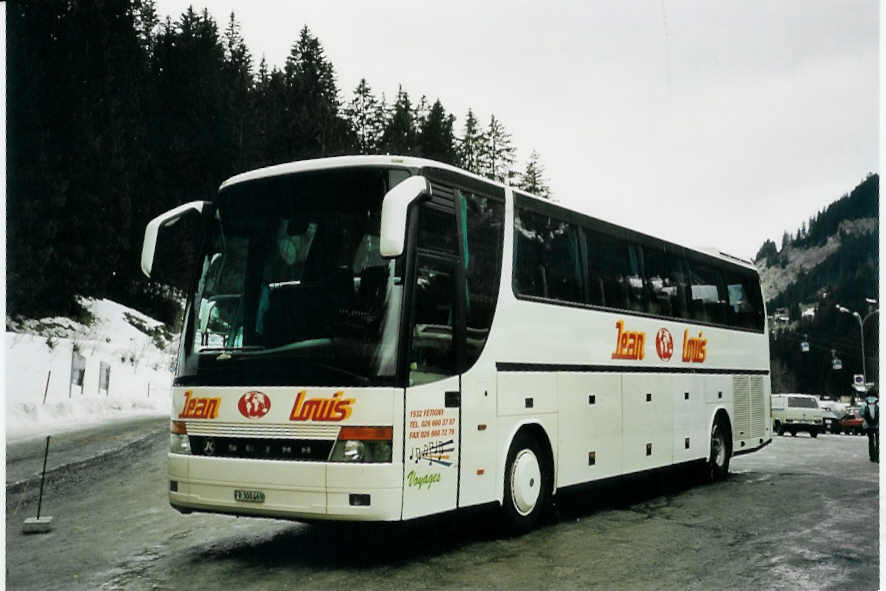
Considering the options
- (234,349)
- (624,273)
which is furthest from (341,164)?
(624,273)

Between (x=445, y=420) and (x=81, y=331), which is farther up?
(x=81, y=331)

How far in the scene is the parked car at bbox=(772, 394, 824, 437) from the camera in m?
35.3

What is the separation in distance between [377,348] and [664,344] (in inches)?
244

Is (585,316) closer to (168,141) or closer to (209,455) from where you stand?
(209,455)

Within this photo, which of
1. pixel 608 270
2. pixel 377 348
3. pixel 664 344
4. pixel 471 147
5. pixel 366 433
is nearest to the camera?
pixel 366 433

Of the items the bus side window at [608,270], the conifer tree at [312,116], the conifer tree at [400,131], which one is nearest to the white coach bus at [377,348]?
the bus side window at [608,270]

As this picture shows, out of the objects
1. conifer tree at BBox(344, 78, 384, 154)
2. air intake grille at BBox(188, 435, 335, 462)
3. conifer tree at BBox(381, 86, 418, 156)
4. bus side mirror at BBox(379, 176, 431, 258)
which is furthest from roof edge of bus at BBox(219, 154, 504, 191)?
conifer tree at BBox(381, 86, 418, 156)

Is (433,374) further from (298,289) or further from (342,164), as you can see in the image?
(342,164)

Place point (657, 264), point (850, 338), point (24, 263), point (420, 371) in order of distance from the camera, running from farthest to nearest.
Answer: point (850, 338) → point (24, 263) → point (657, 264) → point (420, 371)

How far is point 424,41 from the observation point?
32.7 feet

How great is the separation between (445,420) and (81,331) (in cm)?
1807

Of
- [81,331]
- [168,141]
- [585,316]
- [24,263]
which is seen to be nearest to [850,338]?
[585,316]

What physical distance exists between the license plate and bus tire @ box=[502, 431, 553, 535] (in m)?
2.40

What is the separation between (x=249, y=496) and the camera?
7.28m
